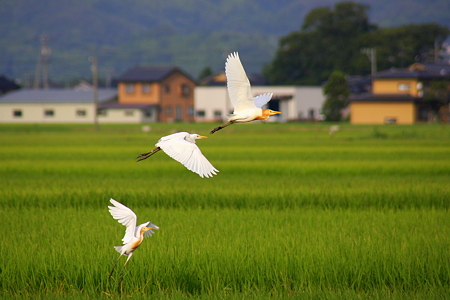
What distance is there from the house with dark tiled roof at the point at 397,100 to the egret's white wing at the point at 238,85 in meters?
50.0

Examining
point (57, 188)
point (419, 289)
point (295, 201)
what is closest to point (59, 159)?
point (57, 188)

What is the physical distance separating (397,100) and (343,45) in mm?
24592

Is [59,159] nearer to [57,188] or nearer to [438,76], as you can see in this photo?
[57,188]

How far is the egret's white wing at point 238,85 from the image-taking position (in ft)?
15.2

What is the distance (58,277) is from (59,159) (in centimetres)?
1319

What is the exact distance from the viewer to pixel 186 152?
439 cm

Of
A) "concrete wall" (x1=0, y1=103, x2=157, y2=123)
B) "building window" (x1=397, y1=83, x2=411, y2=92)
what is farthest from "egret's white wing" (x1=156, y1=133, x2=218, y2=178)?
"concrete wall" (x1=0, y1=103, x2=157, y2=123)

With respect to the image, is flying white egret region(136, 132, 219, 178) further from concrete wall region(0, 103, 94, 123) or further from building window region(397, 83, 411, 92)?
concrete wall region(0, 103, 94, 123)

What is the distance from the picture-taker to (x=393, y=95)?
179 ft

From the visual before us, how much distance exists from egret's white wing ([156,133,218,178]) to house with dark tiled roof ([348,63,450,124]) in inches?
1986

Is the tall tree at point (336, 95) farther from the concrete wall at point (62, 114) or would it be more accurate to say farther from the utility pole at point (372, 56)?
the concrete wall at point (62, 114)

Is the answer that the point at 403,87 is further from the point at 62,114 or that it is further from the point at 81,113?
the point at 62,114

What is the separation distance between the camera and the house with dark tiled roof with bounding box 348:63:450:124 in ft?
173

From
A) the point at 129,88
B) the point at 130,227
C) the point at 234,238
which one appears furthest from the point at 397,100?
the point at 130,227
